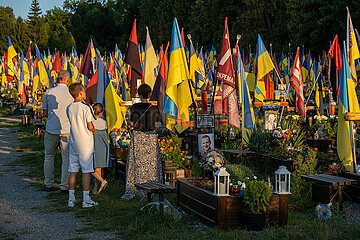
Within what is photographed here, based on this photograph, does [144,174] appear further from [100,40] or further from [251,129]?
[100,40]

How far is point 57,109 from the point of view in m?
9.23

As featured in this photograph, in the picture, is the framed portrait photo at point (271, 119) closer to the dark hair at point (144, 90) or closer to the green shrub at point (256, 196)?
the dark hair at point (144, 90)

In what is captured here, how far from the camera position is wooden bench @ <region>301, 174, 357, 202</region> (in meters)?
7.82

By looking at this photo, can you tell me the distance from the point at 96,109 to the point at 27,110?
53.6 ft

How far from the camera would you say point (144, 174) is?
8633 millimetres

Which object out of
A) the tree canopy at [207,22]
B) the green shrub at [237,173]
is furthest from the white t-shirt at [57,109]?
the tree canopy at [207,22]

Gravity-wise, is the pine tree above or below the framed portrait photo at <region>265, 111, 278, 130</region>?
above

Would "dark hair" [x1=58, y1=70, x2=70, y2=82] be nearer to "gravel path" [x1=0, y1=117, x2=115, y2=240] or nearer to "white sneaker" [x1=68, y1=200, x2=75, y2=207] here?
"gravel path" [x1=0, y1=117, x2=115, y2=240]

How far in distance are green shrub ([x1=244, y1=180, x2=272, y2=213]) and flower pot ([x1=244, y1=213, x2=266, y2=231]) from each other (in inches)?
3.2

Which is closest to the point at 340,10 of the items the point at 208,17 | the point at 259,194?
the point at 208,17

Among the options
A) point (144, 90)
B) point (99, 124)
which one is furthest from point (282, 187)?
point (99, 124)

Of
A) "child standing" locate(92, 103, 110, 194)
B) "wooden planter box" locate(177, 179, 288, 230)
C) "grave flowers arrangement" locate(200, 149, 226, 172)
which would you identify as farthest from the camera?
"child standing" locate(92, 103, 110, 194)

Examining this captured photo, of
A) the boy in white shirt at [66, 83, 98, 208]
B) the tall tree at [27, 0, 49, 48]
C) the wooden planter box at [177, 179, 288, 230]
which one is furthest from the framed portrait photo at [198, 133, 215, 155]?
the tall tree at [27, 0, 49, 48]

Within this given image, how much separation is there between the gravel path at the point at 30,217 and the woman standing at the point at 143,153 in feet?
4.12
